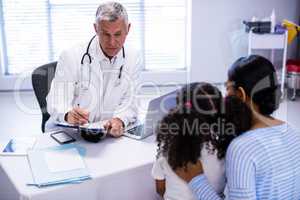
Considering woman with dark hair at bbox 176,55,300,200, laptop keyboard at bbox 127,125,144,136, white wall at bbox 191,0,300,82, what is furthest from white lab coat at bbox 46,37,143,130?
white wall at bbox 191,0,300,82

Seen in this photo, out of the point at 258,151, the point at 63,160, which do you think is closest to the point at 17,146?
the point at 63,160

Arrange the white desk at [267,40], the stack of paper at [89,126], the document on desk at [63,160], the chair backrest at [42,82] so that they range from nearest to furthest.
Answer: the document on desk at [63,160]
the stack of paper at [89,126]
the chair backrest at [42,82]
the white desk at [267,40]

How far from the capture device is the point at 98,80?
2.06 m

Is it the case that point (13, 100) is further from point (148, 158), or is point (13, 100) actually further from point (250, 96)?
point (250, 96)

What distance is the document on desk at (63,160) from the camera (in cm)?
145

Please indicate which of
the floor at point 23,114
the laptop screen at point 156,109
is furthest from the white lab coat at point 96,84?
A: the floor at point 23,114

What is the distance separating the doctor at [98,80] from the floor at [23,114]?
1405 millimetres

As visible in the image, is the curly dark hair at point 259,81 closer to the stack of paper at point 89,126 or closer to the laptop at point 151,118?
the laptop at point 151,118

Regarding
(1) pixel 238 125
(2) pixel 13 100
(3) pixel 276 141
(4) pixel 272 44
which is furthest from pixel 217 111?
(2) pixel 13 100

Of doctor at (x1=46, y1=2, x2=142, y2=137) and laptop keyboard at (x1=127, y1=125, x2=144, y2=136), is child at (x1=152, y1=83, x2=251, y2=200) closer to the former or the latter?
laptop keyboard at (x1=127, y1=125, x2=144, y2=136)

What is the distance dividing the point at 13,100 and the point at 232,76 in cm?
353

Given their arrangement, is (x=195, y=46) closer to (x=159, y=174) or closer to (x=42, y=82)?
(x=42, y=82)

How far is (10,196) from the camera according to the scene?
1408 mm

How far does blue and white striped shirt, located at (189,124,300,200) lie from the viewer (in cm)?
116
